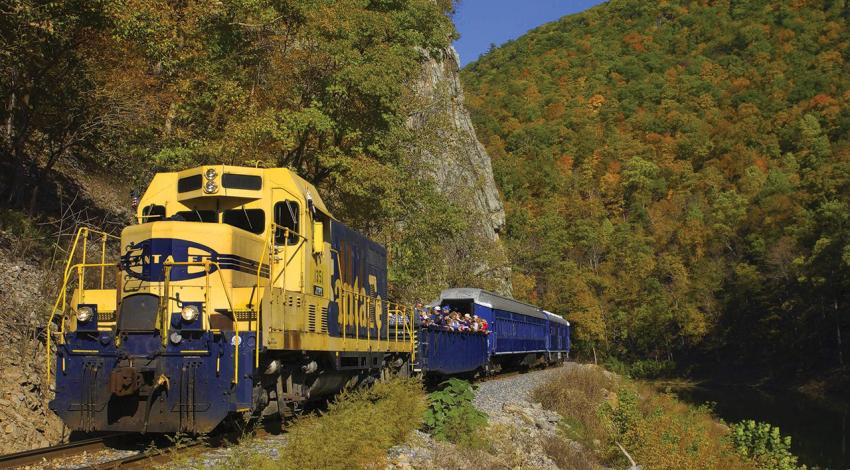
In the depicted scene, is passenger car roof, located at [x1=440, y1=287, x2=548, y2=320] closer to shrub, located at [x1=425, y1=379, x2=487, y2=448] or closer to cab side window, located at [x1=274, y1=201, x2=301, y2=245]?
shrub, located at [x1=425, y1=379, x2=487, y2=448]

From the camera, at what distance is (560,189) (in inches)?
3871

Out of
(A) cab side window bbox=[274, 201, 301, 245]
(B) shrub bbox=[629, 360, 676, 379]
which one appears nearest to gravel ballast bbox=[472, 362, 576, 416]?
(A) cab side window bbox=[274, 201, 301, 245]

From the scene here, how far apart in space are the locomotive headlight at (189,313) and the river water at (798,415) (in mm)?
18128

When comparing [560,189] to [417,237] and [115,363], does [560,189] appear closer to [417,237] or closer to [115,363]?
[417,237]

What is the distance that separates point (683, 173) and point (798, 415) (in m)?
71.9

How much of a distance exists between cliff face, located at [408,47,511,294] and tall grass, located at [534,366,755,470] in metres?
10.2

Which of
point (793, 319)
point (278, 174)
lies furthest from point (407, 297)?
point (793, 319)

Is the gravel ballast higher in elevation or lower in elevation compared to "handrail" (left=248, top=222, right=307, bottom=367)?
lower

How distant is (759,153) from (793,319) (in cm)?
5047

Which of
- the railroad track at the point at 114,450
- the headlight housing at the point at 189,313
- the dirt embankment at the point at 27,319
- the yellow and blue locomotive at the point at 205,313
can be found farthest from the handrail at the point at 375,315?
the dirt embankment at the point at 27,319

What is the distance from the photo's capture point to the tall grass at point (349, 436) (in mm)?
8594

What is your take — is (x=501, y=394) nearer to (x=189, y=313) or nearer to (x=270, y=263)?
(x=270, y=263)

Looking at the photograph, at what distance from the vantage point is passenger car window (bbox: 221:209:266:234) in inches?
460

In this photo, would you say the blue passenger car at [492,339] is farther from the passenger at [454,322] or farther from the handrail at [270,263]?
the handrail at [270,263]
